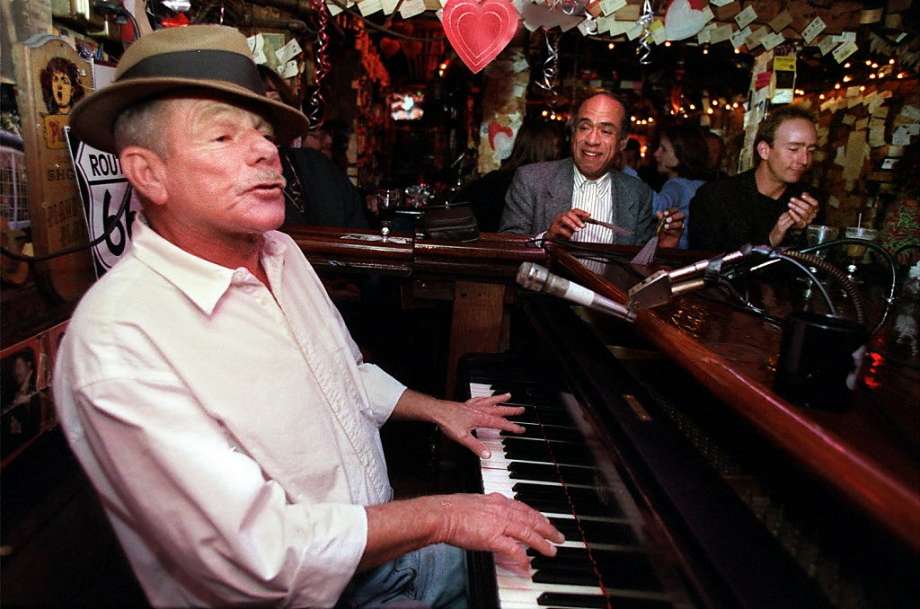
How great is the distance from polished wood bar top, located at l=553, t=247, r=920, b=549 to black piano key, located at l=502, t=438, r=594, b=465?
1.63 feet

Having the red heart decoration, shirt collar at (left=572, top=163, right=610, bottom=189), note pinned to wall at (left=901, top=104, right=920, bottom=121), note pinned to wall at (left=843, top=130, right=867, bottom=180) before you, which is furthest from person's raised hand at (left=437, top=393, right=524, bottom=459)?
note pinned to wall at (left=843, top=130, right=867, bottom=180)

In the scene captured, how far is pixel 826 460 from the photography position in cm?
80

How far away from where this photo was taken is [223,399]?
51.8 inches

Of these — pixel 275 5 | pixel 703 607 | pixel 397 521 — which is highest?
pixel 275 5

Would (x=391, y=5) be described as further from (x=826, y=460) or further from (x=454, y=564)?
(x=826, y=460)

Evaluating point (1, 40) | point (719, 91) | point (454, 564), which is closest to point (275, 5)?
point (1, 40)

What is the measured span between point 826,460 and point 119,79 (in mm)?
1801

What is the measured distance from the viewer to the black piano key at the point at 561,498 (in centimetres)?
151

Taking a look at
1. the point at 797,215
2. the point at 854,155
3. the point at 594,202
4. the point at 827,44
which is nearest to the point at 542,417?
the point at 797,215

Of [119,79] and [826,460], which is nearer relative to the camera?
[826,460]

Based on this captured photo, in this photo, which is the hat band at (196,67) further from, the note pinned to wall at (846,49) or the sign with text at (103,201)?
the note pinned to wall at (846,49)

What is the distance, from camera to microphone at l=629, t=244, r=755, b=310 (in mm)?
1383

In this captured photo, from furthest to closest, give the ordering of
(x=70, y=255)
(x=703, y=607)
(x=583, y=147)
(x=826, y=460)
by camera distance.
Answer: (x=583, y=147)
(x=70, y=255)
(x=703, y=607)
(x=826, y=460)

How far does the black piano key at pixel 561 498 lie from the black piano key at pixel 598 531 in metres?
0.03
